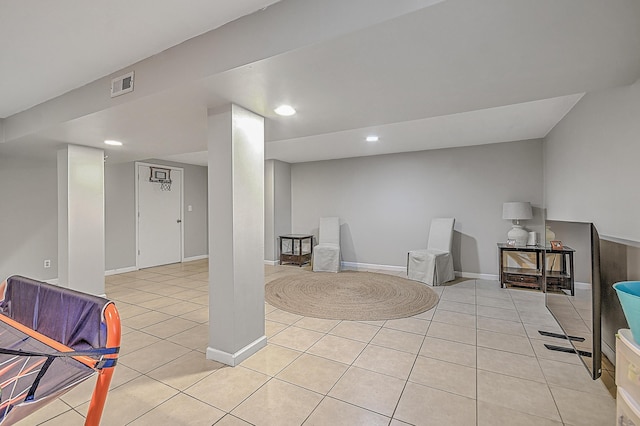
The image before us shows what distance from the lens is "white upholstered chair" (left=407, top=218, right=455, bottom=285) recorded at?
175 inches

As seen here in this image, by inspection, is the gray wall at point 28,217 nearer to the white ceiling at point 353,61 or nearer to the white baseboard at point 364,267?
the white ceiling at point 353,61

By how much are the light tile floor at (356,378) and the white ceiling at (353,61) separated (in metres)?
1.97

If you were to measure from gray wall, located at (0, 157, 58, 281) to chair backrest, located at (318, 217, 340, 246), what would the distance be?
14.8ft

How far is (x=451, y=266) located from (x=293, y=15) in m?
4.40

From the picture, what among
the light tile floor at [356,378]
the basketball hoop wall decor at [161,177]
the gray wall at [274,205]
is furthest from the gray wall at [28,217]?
the gray wall at [274,205]

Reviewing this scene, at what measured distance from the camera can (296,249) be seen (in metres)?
6.09

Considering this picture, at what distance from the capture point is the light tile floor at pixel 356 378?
1662 mm

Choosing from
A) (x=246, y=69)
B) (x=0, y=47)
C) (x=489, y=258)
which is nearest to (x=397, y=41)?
(x=246, y=69)

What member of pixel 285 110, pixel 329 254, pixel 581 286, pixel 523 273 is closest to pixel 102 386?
pixel 285 110

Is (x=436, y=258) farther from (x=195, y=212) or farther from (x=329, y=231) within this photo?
(x=195, y=212)

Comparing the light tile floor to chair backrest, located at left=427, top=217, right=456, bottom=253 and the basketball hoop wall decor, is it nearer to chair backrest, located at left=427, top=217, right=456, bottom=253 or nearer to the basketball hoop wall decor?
chair backrest, located at left=427, top=217, right=456, bottom=253

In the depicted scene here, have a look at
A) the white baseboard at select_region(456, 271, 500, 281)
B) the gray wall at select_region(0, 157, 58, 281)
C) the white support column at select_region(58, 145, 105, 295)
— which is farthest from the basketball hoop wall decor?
the white baseboard at select_region(456, 271, 500, 281)

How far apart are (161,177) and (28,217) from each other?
6.91ft

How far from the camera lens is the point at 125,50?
1838 mm
